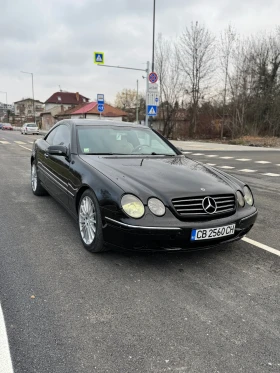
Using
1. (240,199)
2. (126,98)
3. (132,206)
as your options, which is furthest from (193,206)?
(126,98)

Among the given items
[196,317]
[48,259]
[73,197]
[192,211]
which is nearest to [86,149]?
[73,197]

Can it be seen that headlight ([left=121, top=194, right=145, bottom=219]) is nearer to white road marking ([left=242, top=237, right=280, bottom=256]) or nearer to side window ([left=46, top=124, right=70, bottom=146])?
white road marking ([left=242, top=237, right=280, bottom=256])

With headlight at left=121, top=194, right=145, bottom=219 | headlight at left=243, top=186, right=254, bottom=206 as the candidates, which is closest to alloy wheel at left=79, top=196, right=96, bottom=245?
headlight at left=121, top=194, right=145, bottom=219

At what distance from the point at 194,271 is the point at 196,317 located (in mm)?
767

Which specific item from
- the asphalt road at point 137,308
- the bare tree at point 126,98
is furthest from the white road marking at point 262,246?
the bare tree at point 126,98

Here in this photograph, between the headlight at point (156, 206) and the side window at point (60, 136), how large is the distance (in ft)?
6.65

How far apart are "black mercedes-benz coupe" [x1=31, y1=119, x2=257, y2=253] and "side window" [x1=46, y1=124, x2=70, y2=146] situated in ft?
0.82

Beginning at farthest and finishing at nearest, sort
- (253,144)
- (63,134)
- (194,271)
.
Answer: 1. (253,144)
2. (63,134)
3. (194,271)

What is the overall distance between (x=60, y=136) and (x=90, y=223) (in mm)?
2180

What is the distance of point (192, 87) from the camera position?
111 ft

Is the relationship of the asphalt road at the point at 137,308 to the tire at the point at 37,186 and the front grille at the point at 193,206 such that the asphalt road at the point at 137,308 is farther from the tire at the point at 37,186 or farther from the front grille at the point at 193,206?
the tire at the point at 37,186

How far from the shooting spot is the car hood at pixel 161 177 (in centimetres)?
317

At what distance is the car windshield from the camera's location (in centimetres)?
437

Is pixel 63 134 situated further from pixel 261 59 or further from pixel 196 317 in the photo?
pixel 261 59
